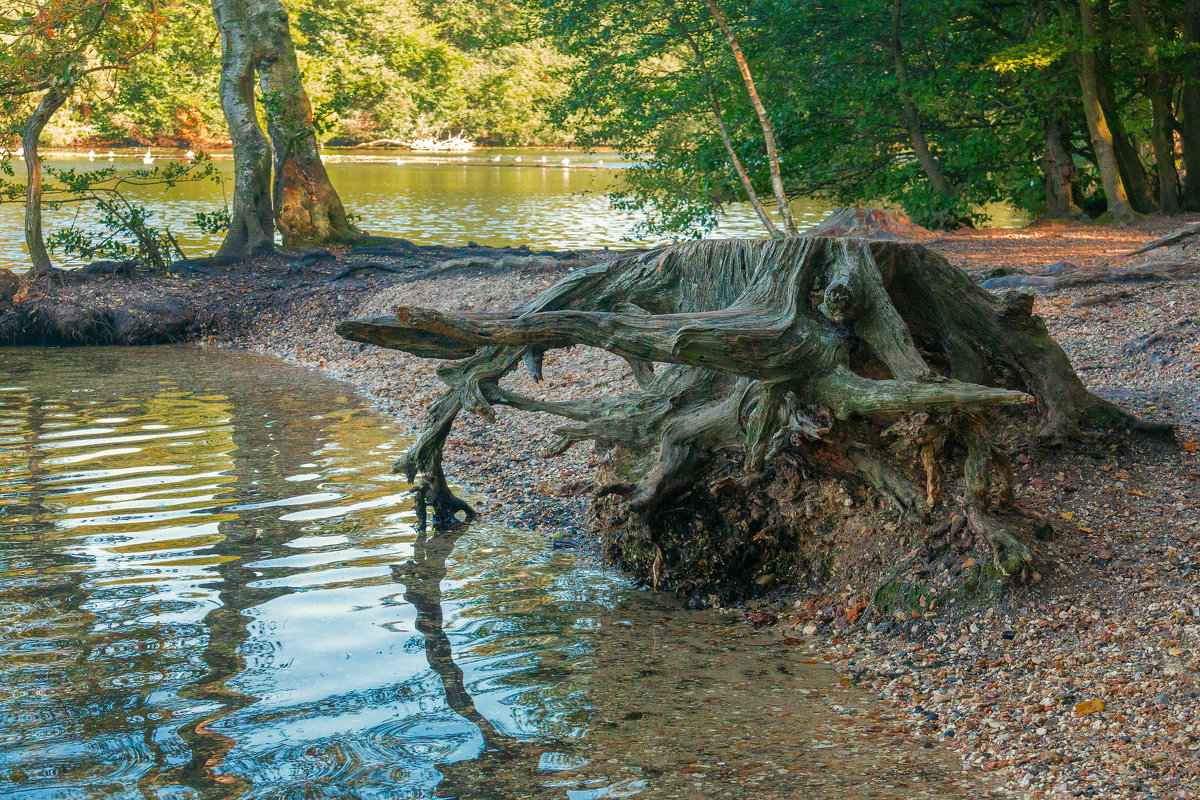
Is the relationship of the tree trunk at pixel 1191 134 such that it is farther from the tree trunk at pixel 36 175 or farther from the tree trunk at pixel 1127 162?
the tree trunk at pixel 36 175

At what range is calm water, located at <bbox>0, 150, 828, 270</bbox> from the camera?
83.5 ft

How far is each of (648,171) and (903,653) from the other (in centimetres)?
1790

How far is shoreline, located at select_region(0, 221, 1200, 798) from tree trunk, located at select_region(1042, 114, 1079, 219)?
9.30 m

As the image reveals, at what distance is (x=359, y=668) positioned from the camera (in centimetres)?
468

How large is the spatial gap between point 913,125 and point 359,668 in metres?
16.2

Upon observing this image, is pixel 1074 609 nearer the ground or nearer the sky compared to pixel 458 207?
nearer the ground

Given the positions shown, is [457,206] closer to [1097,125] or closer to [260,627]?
[1097,125]

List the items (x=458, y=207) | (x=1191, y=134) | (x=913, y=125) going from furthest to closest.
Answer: (x=458, y=207)
(x=913, y=125)
(x=1191, y=134)

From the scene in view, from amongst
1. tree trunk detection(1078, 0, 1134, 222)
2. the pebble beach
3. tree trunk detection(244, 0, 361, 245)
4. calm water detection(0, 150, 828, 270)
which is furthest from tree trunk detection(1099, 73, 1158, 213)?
tree trunk detection(244, 0, 361, 245)

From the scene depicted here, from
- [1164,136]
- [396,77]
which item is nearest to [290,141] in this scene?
[1164,136]

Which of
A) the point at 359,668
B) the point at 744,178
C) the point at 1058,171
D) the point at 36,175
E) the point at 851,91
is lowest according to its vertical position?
the point at 359,668

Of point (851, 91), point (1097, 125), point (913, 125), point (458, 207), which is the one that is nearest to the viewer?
point (1097, 125)

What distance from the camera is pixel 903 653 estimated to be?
4.63m

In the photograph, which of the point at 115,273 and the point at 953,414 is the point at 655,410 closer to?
the point at 953,414
